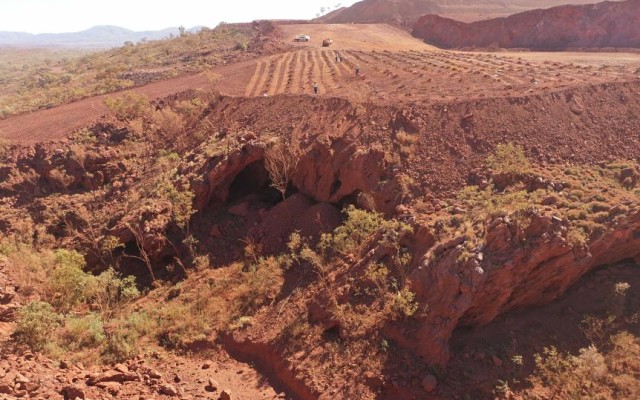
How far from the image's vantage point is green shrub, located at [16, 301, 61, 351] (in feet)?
45.3

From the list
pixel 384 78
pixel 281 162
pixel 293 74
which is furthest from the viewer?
pixel 293 74

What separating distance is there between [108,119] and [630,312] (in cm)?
3113

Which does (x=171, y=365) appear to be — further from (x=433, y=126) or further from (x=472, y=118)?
(x=472, y=118)

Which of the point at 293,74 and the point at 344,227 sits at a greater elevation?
the point at 293,74

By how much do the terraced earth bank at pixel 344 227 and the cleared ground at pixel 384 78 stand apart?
307mm

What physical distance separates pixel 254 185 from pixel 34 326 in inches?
531

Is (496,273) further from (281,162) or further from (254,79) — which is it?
(254,79)

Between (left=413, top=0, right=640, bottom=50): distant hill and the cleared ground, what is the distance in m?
6.27

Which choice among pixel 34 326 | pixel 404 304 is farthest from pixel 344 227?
pixel 34 326

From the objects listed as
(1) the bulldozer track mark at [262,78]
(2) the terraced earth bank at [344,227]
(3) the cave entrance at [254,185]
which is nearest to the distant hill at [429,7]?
(1) the bulldozer track mark at [262,78]

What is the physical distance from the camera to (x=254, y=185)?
25.0 m

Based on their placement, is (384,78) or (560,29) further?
(560,29)

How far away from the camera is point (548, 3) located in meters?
71.7

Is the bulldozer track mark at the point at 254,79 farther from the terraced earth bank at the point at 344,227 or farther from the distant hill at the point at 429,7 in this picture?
the distant hill at the point at 429,7
